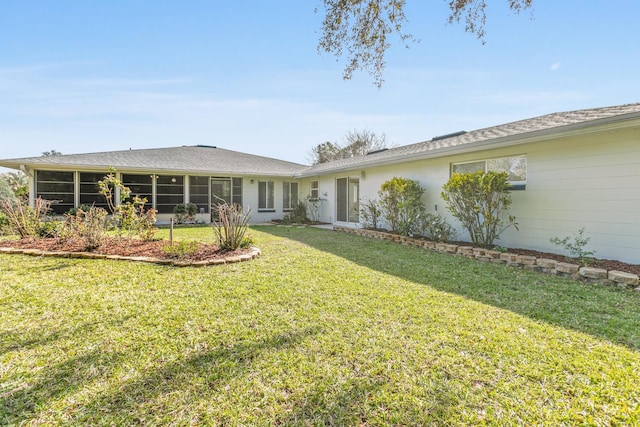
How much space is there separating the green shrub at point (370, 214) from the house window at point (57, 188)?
11599mm

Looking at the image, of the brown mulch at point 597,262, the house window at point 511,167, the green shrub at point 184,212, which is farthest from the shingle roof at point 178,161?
the brown mulch at point 597,262

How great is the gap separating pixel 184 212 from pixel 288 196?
5.19 meters

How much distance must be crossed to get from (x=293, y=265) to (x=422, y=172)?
5.46 m

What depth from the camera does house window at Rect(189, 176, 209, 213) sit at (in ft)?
46.5

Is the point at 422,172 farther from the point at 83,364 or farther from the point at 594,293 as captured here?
the point at 83,364

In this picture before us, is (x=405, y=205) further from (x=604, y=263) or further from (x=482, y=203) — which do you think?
(x=604, y=263)

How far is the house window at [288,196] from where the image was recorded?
16.1m

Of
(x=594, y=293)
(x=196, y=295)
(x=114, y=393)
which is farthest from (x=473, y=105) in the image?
(x=114, y=393)

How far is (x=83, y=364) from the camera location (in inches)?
93.3

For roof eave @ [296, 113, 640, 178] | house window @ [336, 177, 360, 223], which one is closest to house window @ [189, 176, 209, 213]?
house window @ [336, 177, 360, 223]

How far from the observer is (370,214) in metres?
11.0

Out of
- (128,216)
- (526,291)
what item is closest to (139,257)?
(128,216)

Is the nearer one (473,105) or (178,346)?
(178,346)

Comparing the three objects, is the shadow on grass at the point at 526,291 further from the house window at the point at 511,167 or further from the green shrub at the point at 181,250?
the green shrub at the point at 181,250
